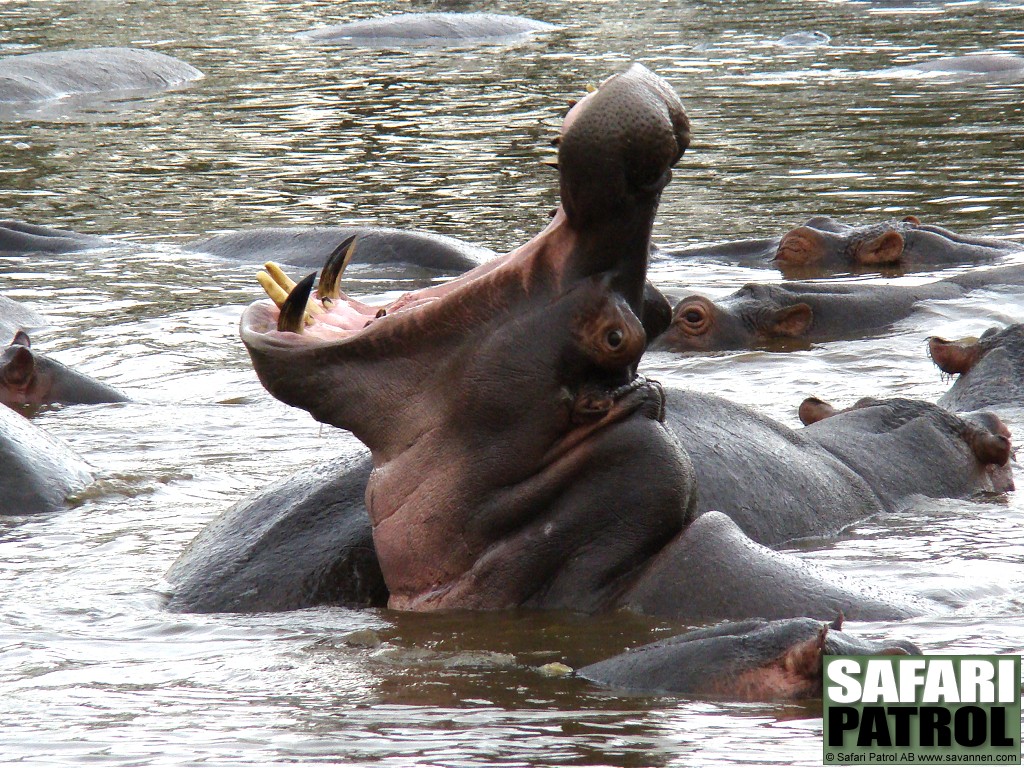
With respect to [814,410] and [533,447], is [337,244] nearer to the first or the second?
[814,410]

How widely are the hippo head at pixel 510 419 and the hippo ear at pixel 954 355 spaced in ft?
9.74

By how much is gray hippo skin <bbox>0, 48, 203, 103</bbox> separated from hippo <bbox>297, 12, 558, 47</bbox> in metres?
4.11

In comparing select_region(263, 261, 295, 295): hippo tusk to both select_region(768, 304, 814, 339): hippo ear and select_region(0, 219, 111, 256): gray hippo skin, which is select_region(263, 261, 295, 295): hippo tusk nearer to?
select_region(768, 304, 814, 339): hippo ear

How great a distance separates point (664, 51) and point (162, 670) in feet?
61.0

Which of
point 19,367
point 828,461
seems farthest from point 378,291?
point 828,461

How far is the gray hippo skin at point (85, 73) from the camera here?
18.0m

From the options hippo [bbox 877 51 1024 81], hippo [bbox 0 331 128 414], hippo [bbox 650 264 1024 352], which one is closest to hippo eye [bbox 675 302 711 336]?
hippo [bbox 650 264 1024 352]

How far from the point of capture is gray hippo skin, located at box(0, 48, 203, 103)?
1800cm

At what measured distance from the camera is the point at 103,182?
1353cm

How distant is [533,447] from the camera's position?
340 centimetres

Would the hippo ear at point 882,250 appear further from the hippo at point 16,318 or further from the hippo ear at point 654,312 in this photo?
the hippo ear at point 654,312

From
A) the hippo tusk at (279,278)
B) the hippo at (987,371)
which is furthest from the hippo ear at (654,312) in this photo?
the hippo at (987,371)

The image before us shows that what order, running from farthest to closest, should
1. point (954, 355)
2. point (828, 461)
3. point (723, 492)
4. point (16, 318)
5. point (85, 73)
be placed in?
point (85, 73) → point (16, 318) → point (954, 355) → point (828, 461) → point (723, 492)

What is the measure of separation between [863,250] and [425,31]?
48.8 ft
